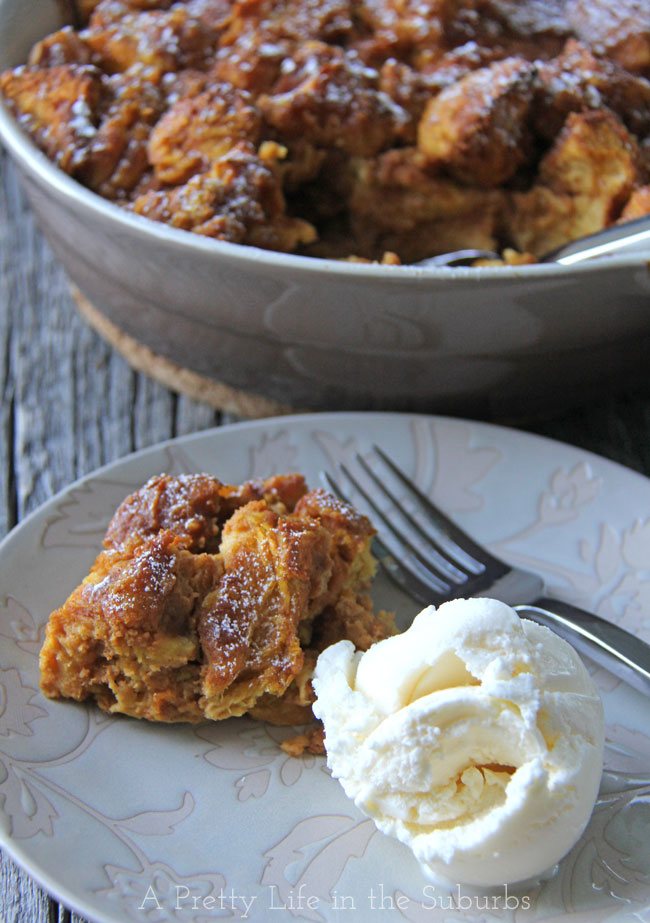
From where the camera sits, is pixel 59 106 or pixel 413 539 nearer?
pixel 413 539

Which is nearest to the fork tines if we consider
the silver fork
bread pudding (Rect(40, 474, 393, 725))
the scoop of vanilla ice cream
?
the silver fork

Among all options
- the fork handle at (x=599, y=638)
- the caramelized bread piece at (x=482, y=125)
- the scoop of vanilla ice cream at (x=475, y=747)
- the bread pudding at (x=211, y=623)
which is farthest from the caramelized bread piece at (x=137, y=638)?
the caramelized bread piece at (x=482, y=125)

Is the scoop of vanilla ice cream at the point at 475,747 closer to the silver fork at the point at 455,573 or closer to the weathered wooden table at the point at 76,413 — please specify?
the silver fork at the point at 455,573

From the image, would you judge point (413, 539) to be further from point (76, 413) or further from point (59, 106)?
point (59, 106)

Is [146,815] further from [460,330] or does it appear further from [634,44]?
[634,44]

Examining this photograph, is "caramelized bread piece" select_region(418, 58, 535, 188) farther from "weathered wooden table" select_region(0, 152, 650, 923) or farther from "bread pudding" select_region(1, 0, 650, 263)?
"weathered wooden table" select_region(0, 152, 650, 923)

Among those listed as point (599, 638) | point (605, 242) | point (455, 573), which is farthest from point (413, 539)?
point (605, 242)
